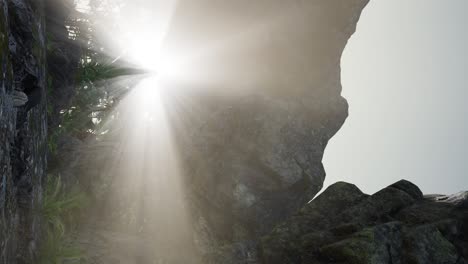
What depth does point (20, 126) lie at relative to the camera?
627 centimetres

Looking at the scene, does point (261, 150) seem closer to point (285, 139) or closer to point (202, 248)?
point (285, 139)

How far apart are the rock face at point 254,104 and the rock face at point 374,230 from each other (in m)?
3.79

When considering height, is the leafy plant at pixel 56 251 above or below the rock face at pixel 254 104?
below

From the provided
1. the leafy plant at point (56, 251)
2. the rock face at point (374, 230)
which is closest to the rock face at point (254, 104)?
the rock face at point (374, 230)

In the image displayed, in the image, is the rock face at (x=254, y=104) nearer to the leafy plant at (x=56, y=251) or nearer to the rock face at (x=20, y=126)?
the leafy plant at (x=56, y=251)

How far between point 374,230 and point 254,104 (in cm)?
828

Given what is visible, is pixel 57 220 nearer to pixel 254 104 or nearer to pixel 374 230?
pixel 374 230

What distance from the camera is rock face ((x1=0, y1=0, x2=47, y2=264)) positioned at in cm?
536

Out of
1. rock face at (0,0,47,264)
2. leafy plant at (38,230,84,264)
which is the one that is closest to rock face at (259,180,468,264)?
leafy plant at (38,230,84,264)

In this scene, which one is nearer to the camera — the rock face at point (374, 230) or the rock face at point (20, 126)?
the rock face at point (20, 126)

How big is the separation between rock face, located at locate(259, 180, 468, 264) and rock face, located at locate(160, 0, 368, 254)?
379 cm

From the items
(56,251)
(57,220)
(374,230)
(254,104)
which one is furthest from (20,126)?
(254,104)

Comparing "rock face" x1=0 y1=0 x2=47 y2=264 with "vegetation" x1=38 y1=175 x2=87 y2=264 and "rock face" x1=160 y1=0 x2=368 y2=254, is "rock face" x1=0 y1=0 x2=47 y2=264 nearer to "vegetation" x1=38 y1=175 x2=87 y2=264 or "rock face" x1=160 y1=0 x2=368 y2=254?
"vegetation" x1=38 y1=175 x2=87 y2=264

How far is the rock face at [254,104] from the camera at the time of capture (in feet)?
46.8
